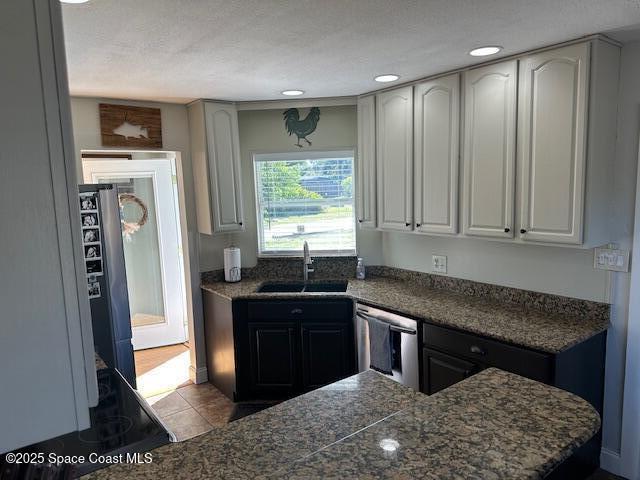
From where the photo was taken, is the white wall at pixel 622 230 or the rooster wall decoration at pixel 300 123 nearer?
the white wall at pixel 622 230

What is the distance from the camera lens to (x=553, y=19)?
192 cm

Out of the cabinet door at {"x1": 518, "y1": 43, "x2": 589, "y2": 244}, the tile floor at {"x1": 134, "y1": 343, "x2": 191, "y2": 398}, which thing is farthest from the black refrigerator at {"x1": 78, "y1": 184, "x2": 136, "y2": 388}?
the cabinet door at {"x1": 518, "y1": 43, "x2": 589, "y2": 244}

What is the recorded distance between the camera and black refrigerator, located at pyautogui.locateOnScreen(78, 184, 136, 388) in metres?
2.89

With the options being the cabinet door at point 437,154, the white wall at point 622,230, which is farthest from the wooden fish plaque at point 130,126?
the white wall at point 622,230

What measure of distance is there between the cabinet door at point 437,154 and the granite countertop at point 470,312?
1.62ft

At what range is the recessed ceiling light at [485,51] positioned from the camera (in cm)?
231

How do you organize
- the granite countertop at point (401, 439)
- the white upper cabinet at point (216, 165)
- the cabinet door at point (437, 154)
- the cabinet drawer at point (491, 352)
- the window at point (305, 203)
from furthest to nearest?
the window at point (305, 203), the white upper cabinet at point (216, 165), the cabinet door at point (437, 154), the cabinet drawer at point (491, 352), the granite countertop at point (401, 439)

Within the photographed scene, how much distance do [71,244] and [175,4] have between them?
4.42 feet

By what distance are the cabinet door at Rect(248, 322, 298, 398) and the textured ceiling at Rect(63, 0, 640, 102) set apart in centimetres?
178

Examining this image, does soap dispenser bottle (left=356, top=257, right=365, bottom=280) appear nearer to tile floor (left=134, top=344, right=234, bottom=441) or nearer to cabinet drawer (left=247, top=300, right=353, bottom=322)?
cabinet drawer (left=247, top=300, right=353, bottom=322)

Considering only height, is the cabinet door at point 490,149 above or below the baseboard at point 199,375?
above

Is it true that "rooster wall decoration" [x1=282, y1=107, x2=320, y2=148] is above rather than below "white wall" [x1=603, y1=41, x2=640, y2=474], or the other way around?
above

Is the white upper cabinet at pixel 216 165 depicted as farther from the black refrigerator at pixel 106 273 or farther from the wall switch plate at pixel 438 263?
the wall switch plate at pixel 438 263

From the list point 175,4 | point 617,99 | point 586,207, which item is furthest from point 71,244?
point 617,99
